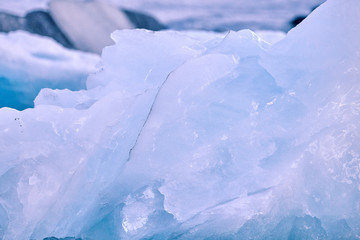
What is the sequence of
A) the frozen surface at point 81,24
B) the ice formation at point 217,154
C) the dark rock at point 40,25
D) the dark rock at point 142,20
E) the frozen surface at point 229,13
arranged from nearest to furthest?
1. the ice formation at point 217,154
2. the dark rock at point 40,25
3. the frozen surface at point 81,24
4. the dark rock at point 142,20
5. the frozen surface at point 229,13

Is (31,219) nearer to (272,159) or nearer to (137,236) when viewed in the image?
(137,236)

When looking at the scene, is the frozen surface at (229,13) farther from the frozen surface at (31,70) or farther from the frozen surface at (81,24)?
the frozen surface at (31,70)

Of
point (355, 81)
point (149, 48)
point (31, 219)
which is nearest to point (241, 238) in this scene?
point (355, 81)

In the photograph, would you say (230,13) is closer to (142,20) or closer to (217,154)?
(142,20)

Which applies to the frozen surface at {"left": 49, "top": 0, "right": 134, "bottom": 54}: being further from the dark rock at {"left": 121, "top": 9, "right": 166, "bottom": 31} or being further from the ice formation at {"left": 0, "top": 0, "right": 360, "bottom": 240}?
the ice formation at {"left": 0, "top": 0, "right": 360, "bottom": 240}

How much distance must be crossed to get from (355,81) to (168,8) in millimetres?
9256

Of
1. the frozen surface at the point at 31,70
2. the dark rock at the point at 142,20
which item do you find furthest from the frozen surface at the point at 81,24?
the frozen surface at the point at 31,70

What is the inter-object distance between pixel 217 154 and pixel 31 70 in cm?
377

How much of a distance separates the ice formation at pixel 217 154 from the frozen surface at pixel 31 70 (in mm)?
3076

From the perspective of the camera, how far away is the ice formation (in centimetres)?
161

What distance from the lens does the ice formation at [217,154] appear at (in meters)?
1.61

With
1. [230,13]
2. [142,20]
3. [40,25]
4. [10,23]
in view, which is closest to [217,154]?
[10,23]

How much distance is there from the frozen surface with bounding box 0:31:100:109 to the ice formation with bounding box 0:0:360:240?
3.08 meters

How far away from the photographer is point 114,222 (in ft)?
5.49
